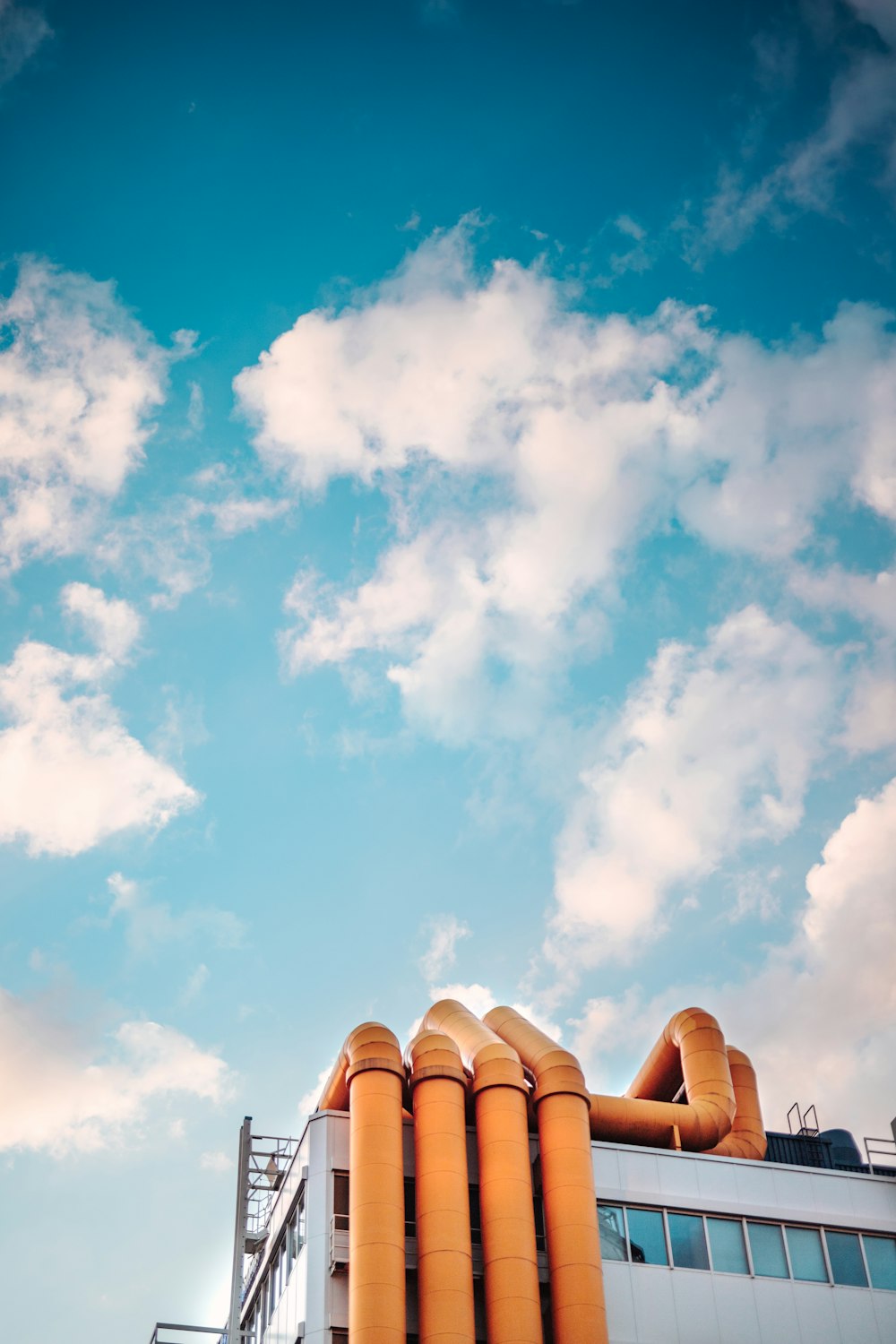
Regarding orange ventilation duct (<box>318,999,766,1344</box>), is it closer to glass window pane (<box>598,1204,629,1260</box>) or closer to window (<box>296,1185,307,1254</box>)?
glass window pane (<box>598,1204,629,1260</box>)

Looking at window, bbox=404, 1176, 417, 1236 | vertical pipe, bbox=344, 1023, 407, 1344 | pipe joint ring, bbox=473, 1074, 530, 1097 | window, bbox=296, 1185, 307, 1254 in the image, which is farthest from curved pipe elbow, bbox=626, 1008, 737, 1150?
window, bbox=296, 1185, 307, 1254

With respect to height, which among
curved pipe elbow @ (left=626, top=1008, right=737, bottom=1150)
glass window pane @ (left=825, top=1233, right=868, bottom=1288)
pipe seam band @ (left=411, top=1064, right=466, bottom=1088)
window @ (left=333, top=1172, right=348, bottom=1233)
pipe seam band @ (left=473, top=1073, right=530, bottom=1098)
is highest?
curved pipe elbow @ (left=626, top=1008, right=737, bottom=1150)

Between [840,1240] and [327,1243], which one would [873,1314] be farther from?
[327,1243]

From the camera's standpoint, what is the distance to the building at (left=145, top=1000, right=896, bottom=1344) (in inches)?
1303

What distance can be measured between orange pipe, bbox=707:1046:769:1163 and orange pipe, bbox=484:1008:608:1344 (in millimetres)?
6396

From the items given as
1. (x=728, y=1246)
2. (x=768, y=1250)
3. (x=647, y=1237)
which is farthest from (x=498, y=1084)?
(x=768, y=1250)

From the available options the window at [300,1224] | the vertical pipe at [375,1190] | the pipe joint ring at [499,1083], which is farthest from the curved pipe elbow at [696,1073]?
the window at [300,1224]

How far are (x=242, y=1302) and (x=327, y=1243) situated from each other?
50.9 ft

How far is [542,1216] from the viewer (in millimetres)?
36969

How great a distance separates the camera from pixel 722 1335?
116 feet

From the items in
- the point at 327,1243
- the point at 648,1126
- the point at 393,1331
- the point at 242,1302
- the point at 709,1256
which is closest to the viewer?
the point at 393,1331

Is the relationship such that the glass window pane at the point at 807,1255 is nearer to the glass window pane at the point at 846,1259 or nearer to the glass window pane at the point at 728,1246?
the glass window pane at the point at 846,1259

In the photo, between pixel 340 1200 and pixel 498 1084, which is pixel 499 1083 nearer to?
pixel 498 1084

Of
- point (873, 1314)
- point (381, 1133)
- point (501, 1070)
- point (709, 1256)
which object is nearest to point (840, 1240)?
point (873, 1314)
